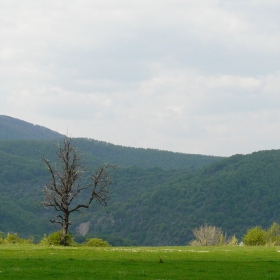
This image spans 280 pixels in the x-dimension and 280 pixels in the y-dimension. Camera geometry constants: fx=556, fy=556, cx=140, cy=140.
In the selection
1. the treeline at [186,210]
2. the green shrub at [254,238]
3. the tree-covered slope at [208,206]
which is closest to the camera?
the green shrub at [254,238]

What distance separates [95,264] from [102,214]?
6642 inches

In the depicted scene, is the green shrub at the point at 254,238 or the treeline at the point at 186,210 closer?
the green shrub at the point at 254,238

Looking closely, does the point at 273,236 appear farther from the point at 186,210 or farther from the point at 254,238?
the point at 186,210

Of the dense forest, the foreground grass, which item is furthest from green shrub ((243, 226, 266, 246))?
the dense forest

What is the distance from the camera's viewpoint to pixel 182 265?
28.9 meters

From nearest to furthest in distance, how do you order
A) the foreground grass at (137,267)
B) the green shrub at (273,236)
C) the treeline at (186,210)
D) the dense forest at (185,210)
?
the foreground grass at (137,267)
the green shrub at (273,236)
the treeline at (186,210)
the dense forest at (185,210)

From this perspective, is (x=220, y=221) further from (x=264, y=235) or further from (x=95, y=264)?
(x=95, y=264)

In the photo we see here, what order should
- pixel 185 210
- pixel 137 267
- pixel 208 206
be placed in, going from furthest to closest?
pixel 185 210 < pixel 208 206 < pixel 137 267

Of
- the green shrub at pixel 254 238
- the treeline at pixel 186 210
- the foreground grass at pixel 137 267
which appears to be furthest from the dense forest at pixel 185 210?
the foreground grass at pixel 137 267

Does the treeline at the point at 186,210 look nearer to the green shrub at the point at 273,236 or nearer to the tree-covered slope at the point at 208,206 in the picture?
the tree-covered slope at the point at 208,206

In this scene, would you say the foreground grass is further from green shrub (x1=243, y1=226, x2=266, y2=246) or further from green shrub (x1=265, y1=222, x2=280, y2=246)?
green shrub (x1=265, y1=222, x2=280, y2=246)

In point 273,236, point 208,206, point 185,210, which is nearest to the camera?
point 273,236

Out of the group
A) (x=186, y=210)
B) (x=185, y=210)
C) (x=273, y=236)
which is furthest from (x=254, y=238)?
(x=185, y=210)

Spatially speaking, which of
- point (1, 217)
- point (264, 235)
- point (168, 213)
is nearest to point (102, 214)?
point (168, 213)
